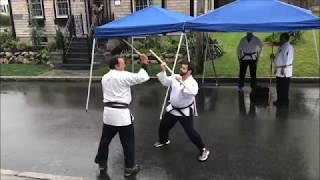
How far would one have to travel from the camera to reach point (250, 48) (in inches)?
409

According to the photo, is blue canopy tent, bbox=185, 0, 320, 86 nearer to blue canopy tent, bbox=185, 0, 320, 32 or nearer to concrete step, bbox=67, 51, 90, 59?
blue canopy tent, bbox=185, 0, 320, 32

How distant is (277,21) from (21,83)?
367 inches

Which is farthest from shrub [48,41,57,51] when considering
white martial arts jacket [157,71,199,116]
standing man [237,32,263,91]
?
white martial arts jacket [157,71,199,116]

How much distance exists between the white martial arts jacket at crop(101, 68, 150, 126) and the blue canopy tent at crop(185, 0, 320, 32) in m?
3.30

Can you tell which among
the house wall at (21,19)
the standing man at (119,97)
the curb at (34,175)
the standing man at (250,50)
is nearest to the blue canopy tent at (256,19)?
the standing man at (250,50)

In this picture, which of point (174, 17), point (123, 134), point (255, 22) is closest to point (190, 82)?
point (123, 134)

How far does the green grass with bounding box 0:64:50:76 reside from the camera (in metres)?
15.1

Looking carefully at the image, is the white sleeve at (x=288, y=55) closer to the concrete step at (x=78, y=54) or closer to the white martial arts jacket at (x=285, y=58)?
the white martial arts jacket at (x=285, y=58)

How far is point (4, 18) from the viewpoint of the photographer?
36.2m

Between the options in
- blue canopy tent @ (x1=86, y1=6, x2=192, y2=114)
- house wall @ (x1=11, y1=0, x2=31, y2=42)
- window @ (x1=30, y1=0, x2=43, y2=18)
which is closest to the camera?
blue canopy tent @ (x1=86, y1=6, x2=192, y2=114)

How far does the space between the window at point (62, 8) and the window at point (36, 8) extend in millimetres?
908

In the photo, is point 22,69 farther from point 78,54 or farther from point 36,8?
point 36,8

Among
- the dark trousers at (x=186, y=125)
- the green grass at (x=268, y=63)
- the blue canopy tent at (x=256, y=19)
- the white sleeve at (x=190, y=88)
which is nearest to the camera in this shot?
the white sleeve at (x=190, y=88)

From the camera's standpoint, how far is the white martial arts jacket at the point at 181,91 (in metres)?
5.88
